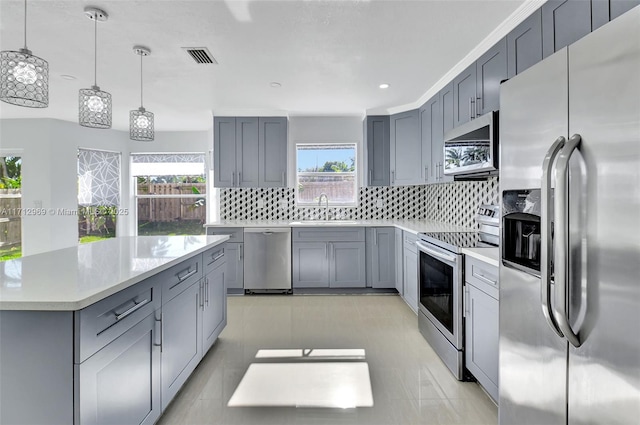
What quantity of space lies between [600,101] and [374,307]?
3271 mm

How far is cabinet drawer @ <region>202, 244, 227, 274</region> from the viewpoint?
2.46 meters

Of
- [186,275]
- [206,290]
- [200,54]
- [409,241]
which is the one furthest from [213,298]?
[409,241]

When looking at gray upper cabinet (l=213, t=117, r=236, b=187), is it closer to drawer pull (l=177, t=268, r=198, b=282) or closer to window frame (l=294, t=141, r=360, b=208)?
→ window frame (l=294, t=141, r=360, b=208)

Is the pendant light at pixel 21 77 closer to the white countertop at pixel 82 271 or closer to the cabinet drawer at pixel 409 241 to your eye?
the white countertop at pixel 82 271

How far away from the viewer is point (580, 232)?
0.94 meters

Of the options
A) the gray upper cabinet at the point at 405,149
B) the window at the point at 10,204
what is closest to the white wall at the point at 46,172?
the window at the point at 10,204

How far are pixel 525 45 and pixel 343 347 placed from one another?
8.35 feet

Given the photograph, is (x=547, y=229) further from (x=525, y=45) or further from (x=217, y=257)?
(x=217, y=257)

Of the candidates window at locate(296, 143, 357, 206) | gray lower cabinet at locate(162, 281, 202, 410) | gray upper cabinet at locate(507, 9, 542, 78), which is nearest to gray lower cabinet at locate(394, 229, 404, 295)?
window at locate(296, 143, 357, 206)

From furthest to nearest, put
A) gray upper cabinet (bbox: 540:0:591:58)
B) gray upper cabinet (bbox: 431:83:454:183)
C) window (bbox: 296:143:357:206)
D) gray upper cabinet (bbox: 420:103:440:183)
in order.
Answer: window (bbox: 296:143:357:206), gray upper cabinet (bbox: 420:103:440:183), gray upper cabinet (bbox: 431:83:454:183), gray upper cabinet (bbox: 540:0:591:58)

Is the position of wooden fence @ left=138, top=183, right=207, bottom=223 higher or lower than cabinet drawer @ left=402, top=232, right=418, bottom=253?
higher

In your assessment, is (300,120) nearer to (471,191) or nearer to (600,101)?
(471,191)

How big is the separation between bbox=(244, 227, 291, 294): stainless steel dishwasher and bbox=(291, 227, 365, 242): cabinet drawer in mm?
158

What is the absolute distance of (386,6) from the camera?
2.12 m
